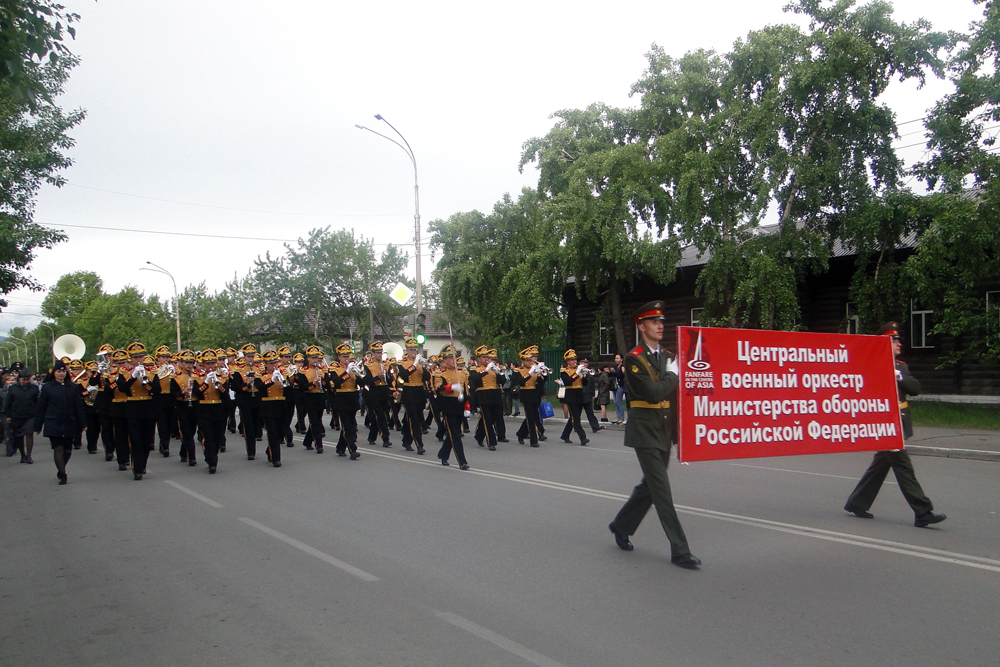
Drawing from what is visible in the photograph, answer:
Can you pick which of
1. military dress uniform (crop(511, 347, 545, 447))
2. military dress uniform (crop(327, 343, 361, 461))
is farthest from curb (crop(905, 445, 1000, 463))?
military dress uniform (crop(327, 343, 361, 461))

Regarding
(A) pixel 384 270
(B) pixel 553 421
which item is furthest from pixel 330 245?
(B) pixel 553 421

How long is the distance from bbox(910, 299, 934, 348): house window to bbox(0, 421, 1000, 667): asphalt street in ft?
47.5

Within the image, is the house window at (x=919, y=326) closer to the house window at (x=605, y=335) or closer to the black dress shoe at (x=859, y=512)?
the house window at (x=605, y=335)

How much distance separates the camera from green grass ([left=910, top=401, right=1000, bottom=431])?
18.3 m

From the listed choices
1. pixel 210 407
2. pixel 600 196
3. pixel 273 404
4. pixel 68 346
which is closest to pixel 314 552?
pixel 210 407

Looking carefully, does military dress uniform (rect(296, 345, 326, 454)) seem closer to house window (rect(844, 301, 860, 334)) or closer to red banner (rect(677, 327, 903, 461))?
red banner (rect(677, 327, 903, 461))

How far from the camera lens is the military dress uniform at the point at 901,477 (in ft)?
24.0

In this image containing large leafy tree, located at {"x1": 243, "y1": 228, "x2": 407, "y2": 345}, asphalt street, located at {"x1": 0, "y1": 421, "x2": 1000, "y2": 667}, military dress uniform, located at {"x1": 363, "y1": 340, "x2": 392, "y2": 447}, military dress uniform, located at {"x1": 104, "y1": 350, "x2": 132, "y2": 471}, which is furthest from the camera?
large leafy tree, located at {"x1": 243, "y1": 228, "x2": 407, "y2": 345}

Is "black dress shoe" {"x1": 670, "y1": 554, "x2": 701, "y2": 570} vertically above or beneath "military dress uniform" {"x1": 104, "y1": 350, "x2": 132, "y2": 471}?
beneath

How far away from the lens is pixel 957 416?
1920cm

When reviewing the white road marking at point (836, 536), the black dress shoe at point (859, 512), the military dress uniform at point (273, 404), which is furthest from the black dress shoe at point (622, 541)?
the military dress uniform at point (273, 404)

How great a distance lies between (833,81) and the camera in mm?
20781

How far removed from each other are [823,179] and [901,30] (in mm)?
4194

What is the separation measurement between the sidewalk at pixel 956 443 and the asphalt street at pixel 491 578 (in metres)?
3.31
